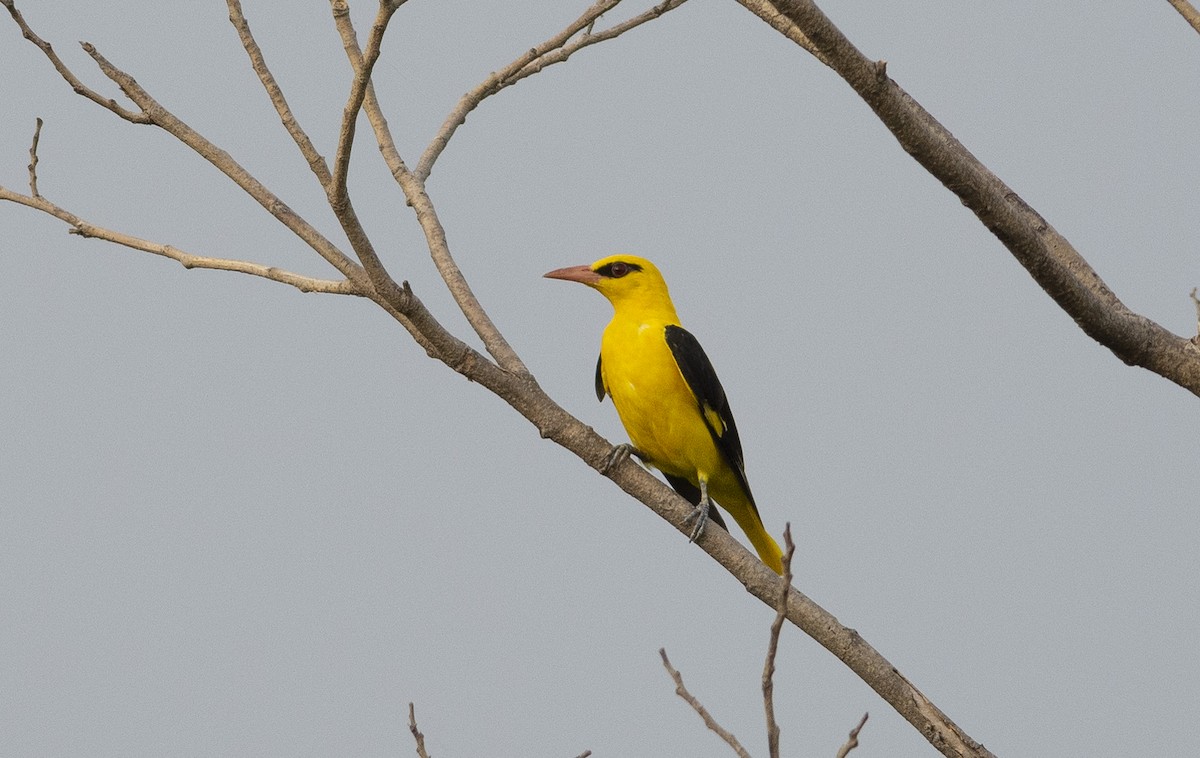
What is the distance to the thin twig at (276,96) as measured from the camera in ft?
9.97

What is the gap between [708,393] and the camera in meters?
4.98

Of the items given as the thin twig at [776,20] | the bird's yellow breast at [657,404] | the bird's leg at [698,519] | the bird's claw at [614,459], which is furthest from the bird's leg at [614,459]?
the thin twig at [776,20]

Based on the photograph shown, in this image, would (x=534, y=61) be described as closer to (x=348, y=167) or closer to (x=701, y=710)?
(x=348, y=167)

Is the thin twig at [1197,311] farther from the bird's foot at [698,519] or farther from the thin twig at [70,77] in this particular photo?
the thin twig at [70,77]

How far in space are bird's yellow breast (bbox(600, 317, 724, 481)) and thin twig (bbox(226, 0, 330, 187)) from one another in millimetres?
2098

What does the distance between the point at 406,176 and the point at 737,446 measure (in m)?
1.72

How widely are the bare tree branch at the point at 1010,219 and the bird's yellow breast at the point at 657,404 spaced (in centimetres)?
193

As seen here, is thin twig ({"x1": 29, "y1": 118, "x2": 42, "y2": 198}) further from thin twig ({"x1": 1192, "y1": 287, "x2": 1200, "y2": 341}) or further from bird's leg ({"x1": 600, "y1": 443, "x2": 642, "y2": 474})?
thin twig ({"x1": 1192, "y1": 287, "x2": 1200, "y2": 341})

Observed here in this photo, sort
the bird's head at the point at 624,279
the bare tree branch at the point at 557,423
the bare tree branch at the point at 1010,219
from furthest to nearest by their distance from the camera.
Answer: the bird's head at the point at 624,279
the bare tree branch at the point at 557,423
the bare tree branch at the point at 1010,219

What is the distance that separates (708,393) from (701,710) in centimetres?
255

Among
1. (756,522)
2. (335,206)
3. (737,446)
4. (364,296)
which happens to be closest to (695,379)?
(737,446)

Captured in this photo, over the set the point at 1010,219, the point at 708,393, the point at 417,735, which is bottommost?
the point at 417,735

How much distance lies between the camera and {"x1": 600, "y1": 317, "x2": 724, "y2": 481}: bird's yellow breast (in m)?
4.97

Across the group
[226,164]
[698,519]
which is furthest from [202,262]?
[698,519]
